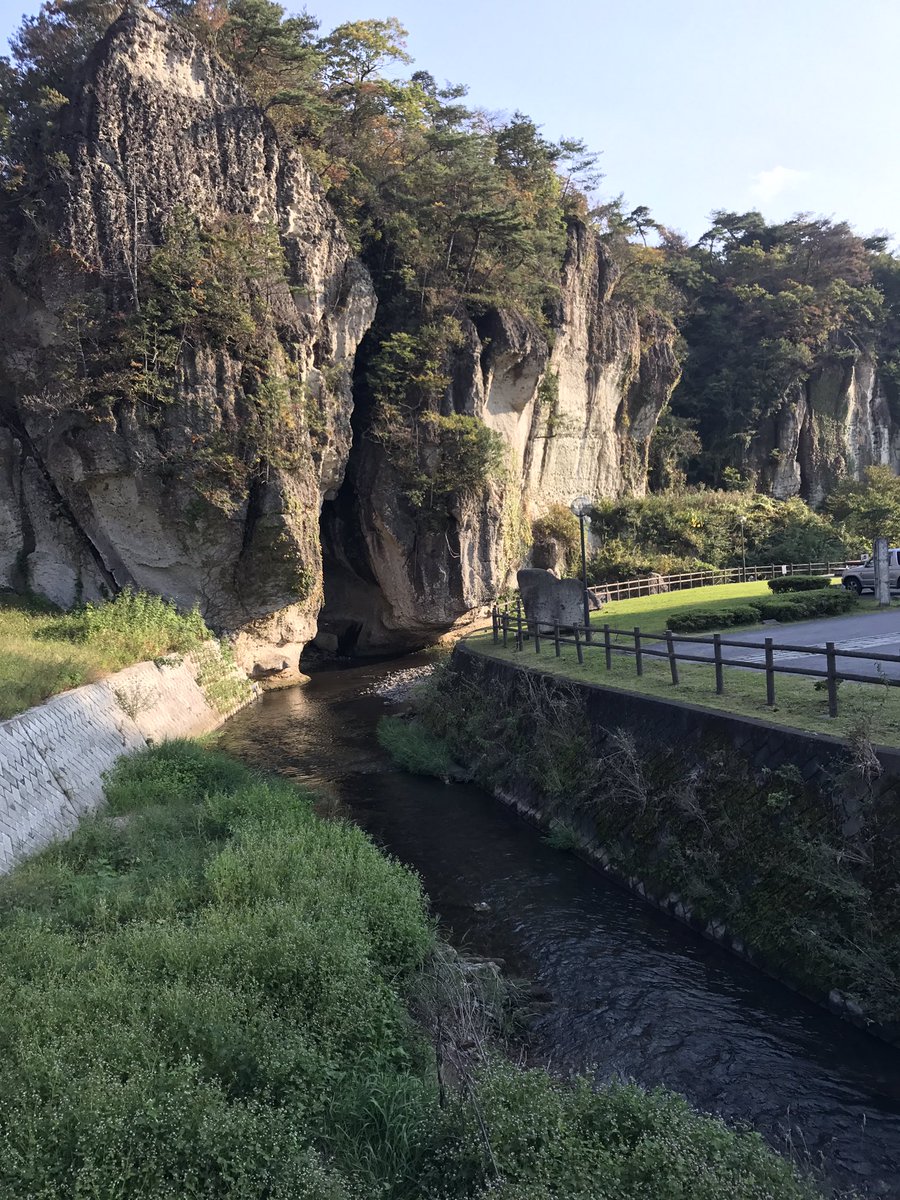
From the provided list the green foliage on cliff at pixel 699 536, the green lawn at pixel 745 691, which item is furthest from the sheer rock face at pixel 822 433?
the green lawn at pixel 745 691

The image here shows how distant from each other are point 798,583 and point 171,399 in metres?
22.3

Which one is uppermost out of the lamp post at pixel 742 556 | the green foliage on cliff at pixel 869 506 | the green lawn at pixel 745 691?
the green foliage on cliff at pixel 869 506

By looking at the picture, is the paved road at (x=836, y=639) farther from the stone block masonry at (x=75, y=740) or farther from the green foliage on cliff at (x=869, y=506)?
the green foliage on cliff at (x=869, y=506)

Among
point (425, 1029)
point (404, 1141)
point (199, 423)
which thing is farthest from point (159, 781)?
point (199, 423)

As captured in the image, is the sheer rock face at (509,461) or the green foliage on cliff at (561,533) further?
the green foliage on cliff at (561,533)

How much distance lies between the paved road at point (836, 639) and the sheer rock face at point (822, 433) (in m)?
33.6

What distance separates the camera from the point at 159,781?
13062mm

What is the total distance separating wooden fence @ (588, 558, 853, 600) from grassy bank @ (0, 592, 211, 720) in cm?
2125

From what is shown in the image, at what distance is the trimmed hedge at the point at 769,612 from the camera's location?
19641 mm

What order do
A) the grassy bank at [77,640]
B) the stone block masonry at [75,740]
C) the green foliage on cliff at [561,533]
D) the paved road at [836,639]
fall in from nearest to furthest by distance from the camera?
the stone block masonry at [75,740], the paved road at [836,639], the grassy bank at [77,640], the green foliage on cliff at [561,533]

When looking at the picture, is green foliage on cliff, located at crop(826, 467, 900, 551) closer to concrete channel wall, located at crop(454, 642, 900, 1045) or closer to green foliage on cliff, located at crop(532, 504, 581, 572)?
green foliage on cliff, located at crop(532, 504, 581, 572)

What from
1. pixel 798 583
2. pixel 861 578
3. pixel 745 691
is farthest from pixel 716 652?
pixel 798 583

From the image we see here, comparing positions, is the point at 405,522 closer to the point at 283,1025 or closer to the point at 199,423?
the point at 199,423

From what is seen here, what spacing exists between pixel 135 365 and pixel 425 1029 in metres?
22.6
